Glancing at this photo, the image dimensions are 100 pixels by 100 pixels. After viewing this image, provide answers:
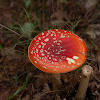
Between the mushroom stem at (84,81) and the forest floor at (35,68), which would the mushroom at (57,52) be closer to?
the mushroom stem at (84,81)

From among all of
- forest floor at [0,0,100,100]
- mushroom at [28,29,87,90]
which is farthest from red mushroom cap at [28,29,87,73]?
forest floor at [0,0,100,100]

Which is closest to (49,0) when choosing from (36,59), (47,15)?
(47,15)

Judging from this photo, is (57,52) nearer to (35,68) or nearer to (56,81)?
(56,81)

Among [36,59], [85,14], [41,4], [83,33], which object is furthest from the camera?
[41,4]

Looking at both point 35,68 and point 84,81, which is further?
point 35,68

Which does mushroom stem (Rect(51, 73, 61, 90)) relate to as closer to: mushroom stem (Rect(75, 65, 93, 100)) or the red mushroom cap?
mushroom stem (Rect(75, 65, 93, 100))

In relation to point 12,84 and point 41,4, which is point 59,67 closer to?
point 12,84

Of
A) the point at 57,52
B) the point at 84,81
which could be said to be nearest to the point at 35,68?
the point at 57,52

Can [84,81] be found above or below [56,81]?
above
